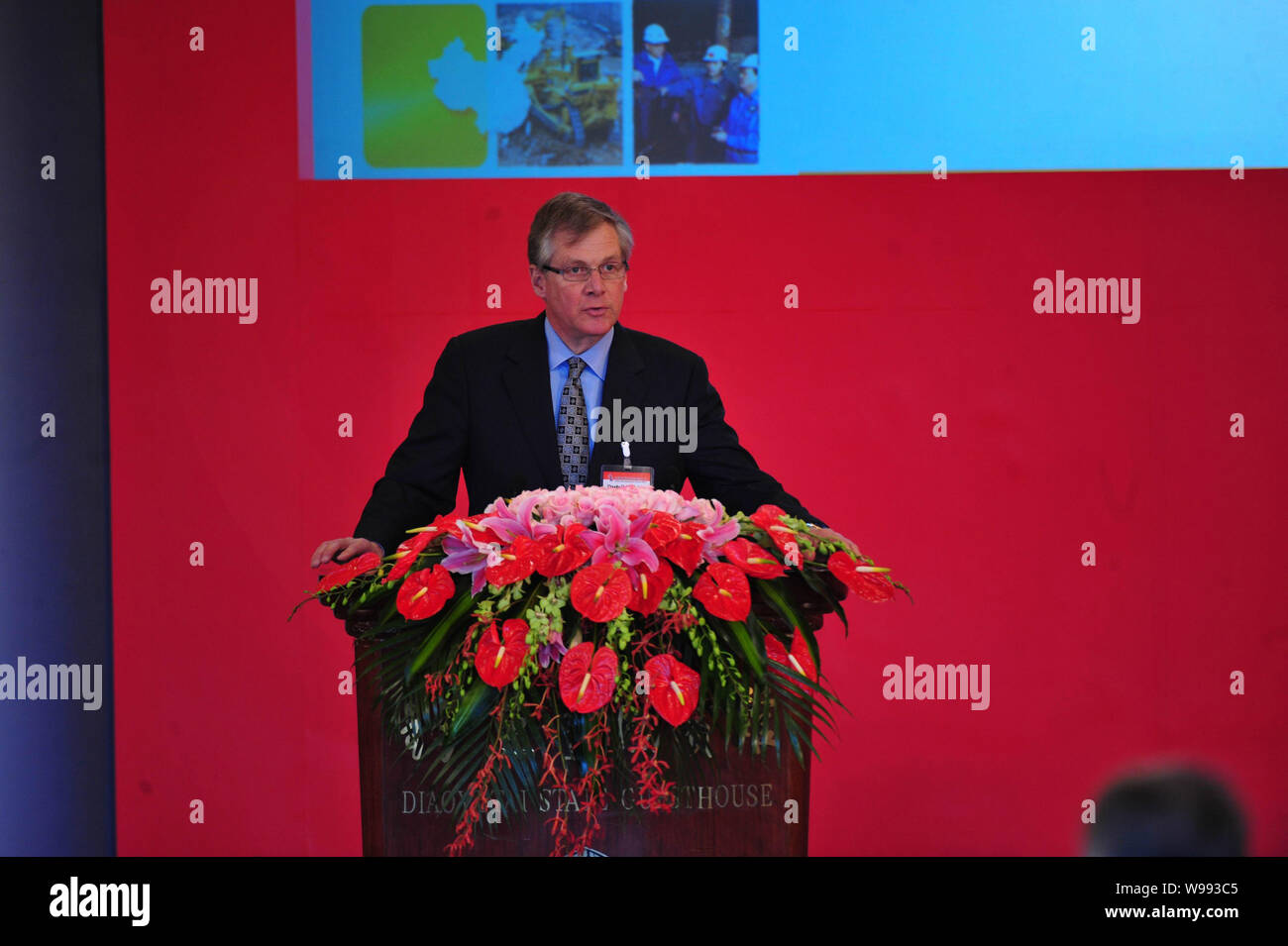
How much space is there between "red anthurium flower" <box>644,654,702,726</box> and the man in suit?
0.95 m

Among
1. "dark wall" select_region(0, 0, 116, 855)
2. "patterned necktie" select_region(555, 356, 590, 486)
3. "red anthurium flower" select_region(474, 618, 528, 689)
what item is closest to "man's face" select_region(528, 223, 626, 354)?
"patterned necktie" select_region(555, 356, 590, 486)

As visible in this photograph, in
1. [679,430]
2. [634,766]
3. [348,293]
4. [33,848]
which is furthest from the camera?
[348,293]

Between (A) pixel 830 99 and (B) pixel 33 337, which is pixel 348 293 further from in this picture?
(A) pixel 830 99

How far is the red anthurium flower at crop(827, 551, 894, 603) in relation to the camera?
143cm

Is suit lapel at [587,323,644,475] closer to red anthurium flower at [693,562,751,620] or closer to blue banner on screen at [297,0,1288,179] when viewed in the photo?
red anthurium flower at [693,562,751,620]

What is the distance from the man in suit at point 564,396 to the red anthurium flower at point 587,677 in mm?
960

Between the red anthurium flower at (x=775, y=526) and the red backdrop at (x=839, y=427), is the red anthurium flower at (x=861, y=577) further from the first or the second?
the red backdrop at (x=839, y=427)

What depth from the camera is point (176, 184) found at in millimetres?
3277

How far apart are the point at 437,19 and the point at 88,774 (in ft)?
8.00

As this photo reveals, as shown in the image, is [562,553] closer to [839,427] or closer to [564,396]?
[564,396]

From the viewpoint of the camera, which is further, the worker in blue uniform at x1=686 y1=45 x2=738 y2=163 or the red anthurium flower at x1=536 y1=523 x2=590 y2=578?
the worker in blue uniform at x1=686 y1=45 x2=738 y2=163

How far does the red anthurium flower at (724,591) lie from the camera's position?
1344 millimetres

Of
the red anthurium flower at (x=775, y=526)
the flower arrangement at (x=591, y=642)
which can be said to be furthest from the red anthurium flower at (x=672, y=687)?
the red anthurium flower at (x=775, y=526)
